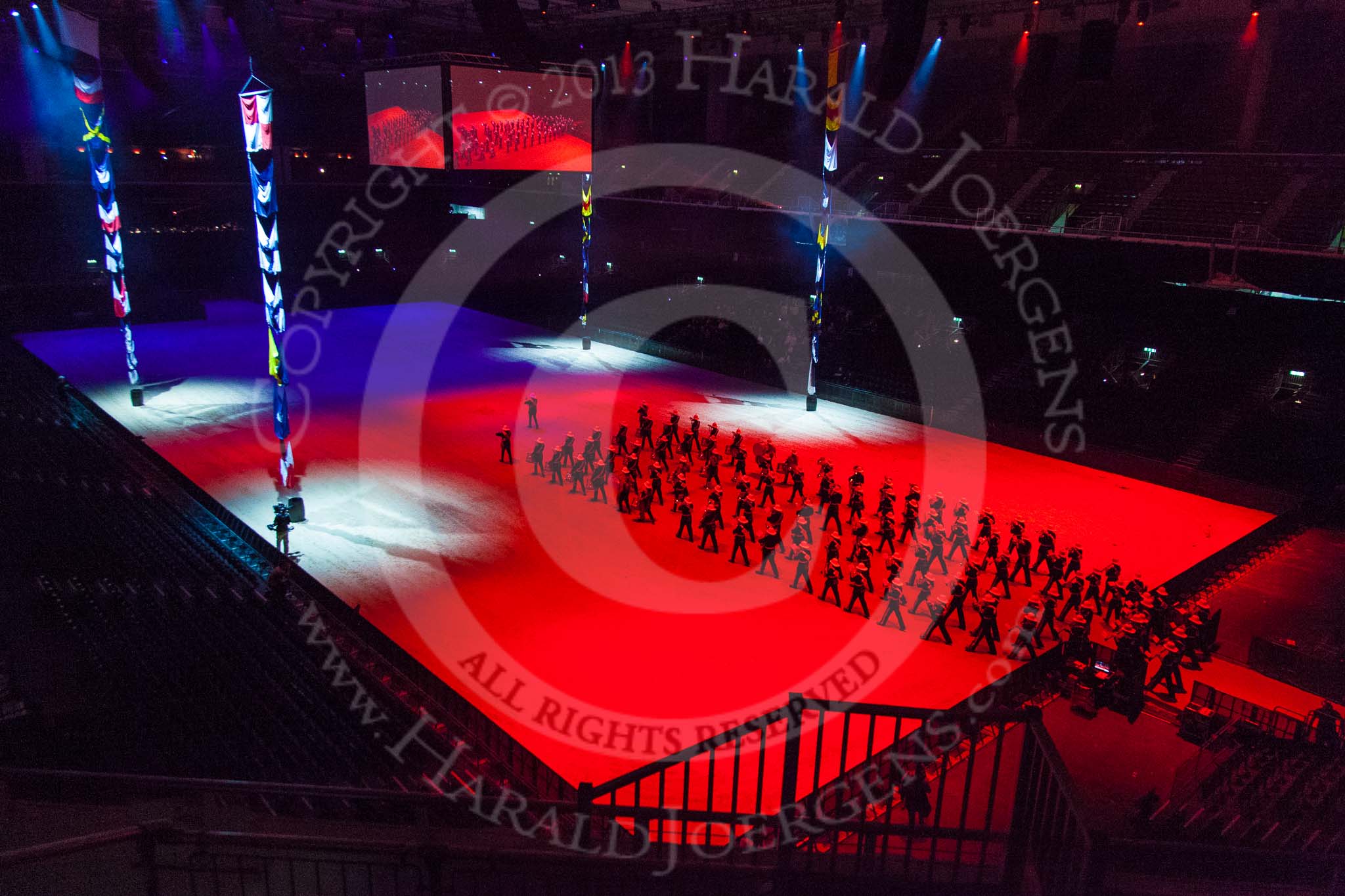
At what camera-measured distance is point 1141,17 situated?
2022 cm

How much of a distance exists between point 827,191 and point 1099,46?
19.8 feet

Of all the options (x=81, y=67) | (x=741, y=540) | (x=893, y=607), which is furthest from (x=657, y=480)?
(x=81, y=67)

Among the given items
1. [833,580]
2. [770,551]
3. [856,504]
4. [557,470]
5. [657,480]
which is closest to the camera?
[833,580]

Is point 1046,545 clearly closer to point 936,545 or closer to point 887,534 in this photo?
point 936,545

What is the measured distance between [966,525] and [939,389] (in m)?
9.66

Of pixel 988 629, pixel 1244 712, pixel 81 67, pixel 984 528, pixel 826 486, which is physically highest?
pixel 81 67

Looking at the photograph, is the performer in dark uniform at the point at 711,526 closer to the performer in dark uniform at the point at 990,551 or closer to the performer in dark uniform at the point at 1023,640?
the performer in dark uniform at the point at 990,551

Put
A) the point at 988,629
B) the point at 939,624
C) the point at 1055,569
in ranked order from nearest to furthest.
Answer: the point at 988,629 < the point at 939,624 < the point at 1055,569

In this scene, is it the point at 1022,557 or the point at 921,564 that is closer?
the point at 1022,557

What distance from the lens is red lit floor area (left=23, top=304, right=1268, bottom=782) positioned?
9789 millimetres

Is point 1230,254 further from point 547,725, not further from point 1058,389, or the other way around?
point 547,725

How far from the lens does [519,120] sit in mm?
22844

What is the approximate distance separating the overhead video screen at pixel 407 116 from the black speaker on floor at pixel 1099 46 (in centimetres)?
1418

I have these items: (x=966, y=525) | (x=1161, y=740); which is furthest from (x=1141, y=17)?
(x=1161, y=740)
